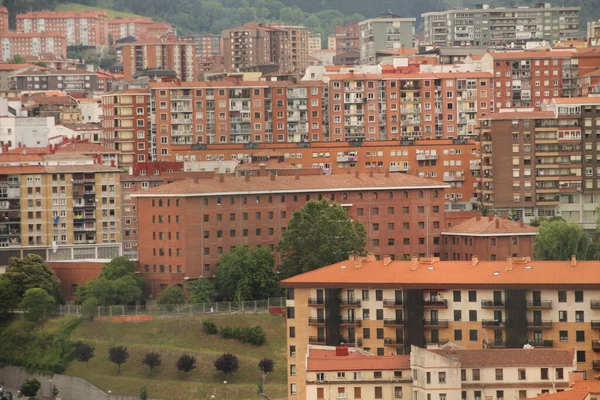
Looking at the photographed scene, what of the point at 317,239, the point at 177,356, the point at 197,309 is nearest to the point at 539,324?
the point at 177,356

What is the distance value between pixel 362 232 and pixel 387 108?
152 ft

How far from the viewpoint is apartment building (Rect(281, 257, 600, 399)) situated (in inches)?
3681

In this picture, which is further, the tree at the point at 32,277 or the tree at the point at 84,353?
the tree at the point at 32,277

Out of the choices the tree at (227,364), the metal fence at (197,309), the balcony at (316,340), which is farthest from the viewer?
the metal fence at (197,309)

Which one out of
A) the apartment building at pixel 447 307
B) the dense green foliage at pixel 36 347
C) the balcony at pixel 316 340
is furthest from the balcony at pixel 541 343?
the dense green foliage at pixel 36 347

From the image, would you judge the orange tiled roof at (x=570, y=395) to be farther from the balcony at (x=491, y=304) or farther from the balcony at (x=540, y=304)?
the balcony at (x=491, y=304)

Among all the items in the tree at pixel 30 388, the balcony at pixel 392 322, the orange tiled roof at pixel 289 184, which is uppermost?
the orange tiled roof at pixel 289 184

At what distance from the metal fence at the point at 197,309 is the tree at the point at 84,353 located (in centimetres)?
423

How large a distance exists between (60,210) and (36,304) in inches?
663

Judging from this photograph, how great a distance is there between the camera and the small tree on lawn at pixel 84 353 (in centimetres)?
11317

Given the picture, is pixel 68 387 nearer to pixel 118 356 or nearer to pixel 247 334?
pixel 118 356

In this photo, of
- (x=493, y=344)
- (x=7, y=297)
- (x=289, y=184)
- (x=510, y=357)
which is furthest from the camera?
(x=289, y=184)

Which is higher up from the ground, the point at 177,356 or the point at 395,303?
the point at 395,303

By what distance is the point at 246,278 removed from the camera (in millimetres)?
118625
